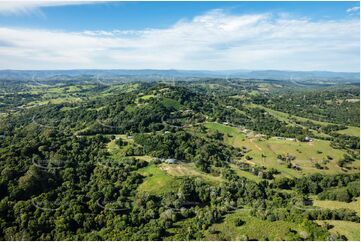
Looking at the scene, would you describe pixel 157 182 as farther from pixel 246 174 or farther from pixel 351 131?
pixel 351 131

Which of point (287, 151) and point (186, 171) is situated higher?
point (287, 151)

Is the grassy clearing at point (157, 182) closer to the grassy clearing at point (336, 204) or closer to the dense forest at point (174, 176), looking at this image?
the dense forest at point (174, 176)

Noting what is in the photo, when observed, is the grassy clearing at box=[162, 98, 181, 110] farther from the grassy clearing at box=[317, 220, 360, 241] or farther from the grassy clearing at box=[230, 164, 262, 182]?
the grassy clearing at box=[317, 220, 360, 241]

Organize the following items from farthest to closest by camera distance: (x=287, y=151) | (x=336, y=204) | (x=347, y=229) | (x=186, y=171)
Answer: (x=287, y=151) < (x=186, y=171) < (x=336, y=204) < (x=347, y=229)

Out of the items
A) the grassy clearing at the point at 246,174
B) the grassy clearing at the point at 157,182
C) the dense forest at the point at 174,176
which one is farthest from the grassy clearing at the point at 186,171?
the grassy clearing at the point at 246,174

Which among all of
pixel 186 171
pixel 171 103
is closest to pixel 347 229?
pixel 186 171

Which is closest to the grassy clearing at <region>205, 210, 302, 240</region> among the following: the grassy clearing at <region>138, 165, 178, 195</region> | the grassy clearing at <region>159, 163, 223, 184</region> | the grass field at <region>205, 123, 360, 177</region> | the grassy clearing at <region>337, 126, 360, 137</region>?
the grassy clearing at <region>138, 165, 178, 195</region>

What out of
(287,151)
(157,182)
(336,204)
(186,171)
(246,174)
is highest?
(287,151)
